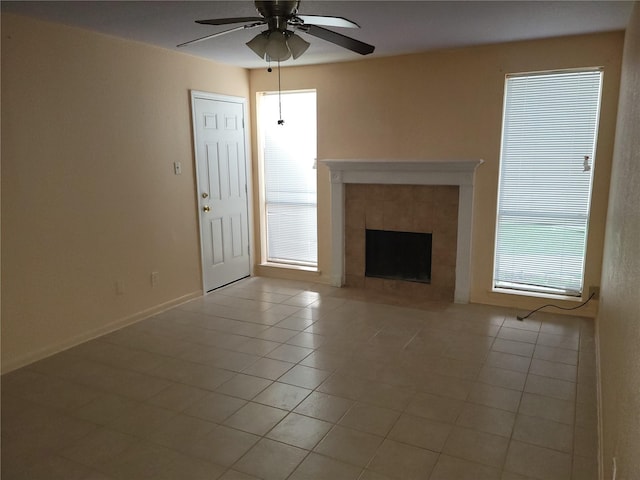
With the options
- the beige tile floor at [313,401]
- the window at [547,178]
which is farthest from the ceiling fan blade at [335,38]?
the window at [547,178]

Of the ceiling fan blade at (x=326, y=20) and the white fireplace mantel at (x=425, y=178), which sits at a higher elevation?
the ceiling fan blade at (x=326, y=20)

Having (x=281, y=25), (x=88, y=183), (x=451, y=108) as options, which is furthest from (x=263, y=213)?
(x=281, y=25)

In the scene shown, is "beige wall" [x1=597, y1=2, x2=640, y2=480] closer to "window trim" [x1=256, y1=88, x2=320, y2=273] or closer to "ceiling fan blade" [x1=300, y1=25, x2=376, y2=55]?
"ceiling fan blade" [x1=300, y1=25, x2=376, y2=55]

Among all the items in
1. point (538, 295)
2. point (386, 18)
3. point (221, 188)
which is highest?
point (386, 18)

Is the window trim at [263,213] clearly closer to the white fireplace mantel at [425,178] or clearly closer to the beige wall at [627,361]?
the white fireplace mantel at [425,178]

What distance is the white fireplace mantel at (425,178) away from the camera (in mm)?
4551

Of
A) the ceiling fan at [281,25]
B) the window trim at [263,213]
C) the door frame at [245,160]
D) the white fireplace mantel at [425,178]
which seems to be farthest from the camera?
the window trim at [263,213]

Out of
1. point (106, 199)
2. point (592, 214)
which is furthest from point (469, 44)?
point (106, 199)

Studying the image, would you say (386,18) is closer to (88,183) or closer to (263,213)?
(88,183)

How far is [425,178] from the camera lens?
473cm

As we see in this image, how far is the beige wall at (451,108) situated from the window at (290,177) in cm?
16

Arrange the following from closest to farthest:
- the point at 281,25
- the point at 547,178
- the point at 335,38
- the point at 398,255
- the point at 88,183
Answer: the point at 281,25 → the point at 335,38 → the point at 88,183 → the point at 547,178 → the point at 398,255

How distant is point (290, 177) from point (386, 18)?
2548 millimetres

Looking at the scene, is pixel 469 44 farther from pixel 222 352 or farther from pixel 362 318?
pixel 222 352
